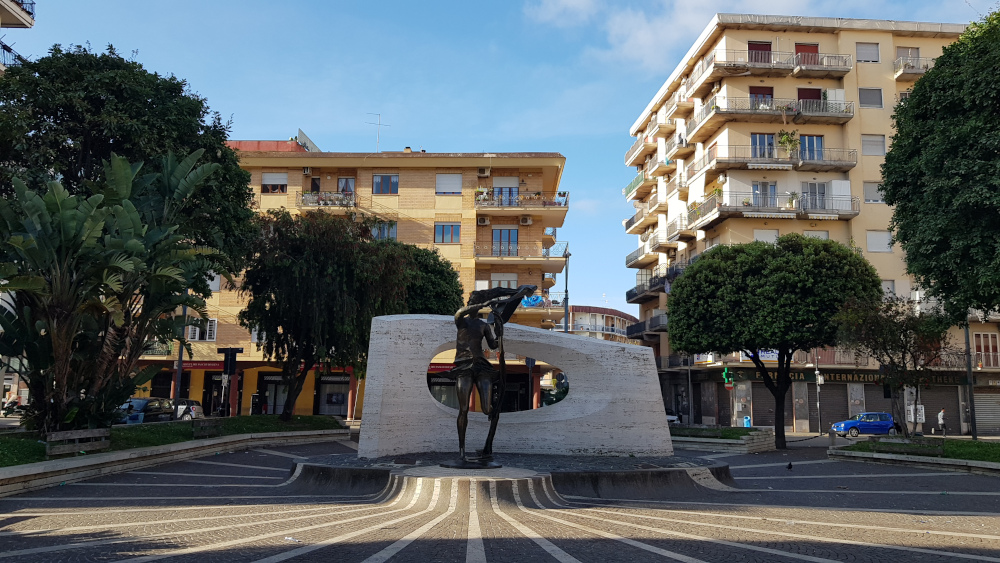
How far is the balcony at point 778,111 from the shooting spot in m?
41.4

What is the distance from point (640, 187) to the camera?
55.7 meters

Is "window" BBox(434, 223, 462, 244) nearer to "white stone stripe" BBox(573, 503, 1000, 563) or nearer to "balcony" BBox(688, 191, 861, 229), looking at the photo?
"balcony" BBox(688, 191, 861, 229)

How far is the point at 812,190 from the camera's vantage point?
1660 inches

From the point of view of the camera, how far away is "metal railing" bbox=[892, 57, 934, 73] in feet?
136

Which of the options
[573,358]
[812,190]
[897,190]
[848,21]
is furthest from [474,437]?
[848,21]

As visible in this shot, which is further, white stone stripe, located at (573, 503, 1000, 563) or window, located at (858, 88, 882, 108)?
window, located at (858, 88, 882, 108)

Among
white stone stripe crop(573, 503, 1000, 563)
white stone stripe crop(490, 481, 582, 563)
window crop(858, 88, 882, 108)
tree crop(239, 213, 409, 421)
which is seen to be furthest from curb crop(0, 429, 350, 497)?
window crop(858, 88, 882, 108)

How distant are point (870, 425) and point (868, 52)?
23.0 m

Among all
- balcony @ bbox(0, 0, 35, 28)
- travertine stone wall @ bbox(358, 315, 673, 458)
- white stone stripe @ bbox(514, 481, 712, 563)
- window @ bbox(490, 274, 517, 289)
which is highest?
balcony @ bbox(0, 0, 35, 28)

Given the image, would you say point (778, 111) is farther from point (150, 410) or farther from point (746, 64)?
point (150, 410)

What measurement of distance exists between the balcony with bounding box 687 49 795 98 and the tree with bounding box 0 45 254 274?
30.6 metres

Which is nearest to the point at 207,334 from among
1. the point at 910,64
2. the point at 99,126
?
the point at 99,126

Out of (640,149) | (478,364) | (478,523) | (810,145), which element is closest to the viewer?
(478,523)

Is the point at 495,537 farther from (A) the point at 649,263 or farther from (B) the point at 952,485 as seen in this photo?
(A) the point at 649,263
